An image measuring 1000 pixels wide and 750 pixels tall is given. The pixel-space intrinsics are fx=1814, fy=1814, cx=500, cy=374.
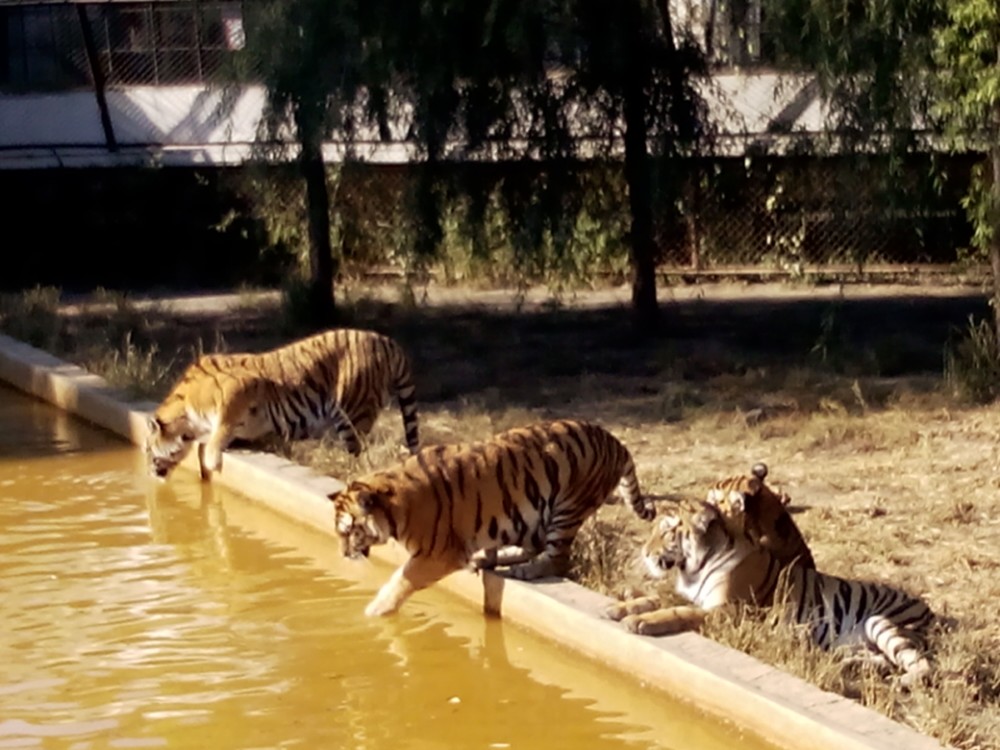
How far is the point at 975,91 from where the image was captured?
11016mm

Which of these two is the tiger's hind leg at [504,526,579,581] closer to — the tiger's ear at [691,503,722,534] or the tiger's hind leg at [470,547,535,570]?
the tiger's hind leg at [470,547,535,570]

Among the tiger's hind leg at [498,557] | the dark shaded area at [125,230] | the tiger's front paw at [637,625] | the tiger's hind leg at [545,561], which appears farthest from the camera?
the dark shaded area at [125,230]

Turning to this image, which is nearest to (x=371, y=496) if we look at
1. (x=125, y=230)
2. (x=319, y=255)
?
(x=319, y=255)

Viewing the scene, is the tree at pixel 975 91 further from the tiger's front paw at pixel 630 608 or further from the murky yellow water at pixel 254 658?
the tiger's front paw at pixel 630 608

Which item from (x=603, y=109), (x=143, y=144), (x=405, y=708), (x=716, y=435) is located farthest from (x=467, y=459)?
(x=143, y=144)

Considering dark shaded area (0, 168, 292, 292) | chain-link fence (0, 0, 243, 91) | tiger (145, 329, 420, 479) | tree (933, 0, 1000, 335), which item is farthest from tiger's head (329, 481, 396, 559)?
chain-link fence (0, 0, 243, 91)

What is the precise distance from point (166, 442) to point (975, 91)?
527 centimetres

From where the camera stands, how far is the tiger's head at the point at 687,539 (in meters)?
6.78

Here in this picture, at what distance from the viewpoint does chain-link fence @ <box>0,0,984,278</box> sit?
13398mm

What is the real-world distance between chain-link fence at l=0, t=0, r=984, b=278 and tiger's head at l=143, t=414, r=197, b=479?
140 inches

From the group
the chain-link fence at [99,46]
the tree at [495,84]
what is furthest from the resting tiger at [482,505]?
the chain-link fence at [99,46]

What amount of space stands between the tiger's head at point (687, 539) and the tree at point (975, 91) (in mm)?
5015

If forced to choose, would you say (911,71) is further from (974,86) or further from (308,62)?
(308,62)

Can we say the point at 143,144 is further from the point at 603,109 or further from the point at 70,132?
the point at 603,109
